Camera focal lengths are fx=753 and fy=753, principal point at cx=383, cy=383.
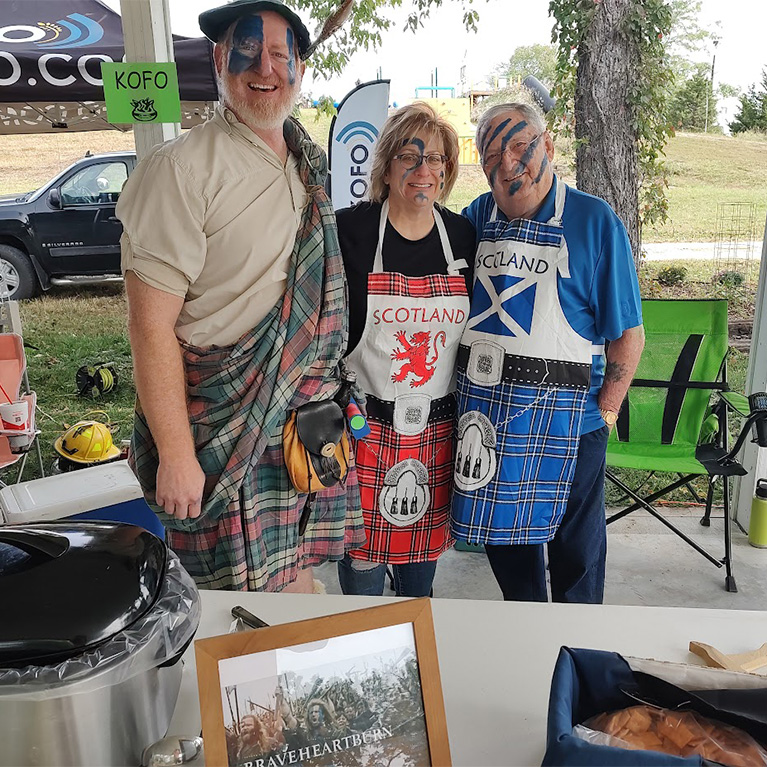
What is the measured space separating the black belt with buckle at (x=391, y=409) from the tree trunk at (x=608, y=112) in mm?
1888

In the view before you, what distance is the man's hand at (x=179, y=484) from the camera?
147cm

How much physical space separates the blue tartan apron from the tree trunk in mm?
1722

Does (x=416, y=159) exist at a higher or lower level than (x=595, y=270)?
higher

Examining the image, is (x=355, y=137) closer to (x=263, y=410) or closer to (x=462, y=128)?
(x=462, y=128)

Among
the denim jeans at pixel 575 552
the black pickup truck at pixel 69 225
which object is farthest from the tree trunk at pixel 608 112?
the black pickup truck at pixel 69 225

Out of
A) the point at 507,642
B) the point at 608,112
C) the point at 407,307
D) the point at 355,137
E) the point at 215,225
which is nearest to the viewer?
the point at 507,642

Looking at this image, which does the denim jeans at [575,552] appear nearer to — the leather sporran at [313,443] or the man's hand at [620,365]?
the man's hand at [620,365]

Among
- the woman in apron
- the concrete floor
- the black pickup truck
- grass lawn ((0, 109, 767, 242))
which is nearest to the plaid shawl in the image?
the woman in apron

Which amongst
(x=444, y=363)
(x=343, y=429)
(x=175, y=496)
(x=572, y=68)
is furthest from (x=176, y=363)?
(x=572, y=68)

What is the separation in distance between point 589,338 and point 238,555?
0.92 m

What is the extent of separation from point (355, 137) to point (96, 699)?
A: 2.31 meters

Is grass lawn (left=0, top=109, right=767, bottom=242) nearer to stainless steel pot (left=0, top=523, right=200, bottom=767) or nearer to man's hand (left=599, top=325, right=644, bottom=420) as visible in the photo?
man's hand (left=599, top=325, right=644, bottom=420)

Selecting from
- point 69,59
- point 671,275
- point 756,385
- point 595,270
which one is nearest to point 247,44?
point 595,270

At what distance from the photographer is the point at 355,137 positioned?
2.69m
